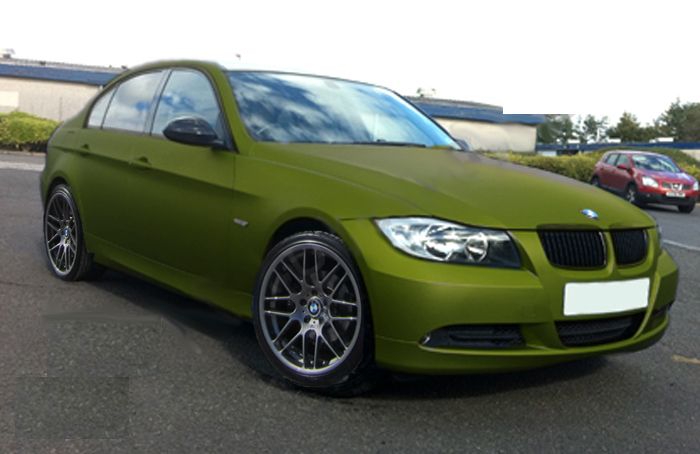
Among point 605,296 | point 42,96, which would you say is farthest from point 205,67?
point 42,96

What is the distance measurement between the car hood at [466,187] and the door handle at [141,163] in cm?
96

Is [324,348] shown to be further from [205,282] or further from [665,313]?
[665,313]

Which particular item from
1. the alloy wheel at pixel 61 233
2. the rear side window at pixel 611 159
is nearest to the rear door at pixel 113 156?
the alloy wheel at pixel 61 233

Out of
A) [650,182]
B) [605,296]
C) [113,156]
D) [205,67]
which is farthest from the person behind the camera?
[650,182]

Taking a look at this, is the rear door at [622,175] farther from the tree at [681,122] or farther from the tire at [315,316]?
the tree at [681,122]

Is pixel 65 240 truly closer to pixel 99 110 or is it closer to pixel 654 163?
pixel 99 110

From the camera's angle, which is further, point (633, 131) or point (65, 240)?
point (633, 131)

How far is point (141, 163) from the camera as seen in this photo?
456cm

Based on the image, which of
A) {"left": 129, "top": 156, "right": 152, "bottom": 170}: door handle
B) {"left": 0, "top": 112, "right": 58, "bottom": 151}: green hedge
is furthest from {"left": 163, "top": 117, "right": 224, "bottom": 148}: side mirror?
{"left": 0, "top": 112, "right": 58, "bottom": 151}: green hedge

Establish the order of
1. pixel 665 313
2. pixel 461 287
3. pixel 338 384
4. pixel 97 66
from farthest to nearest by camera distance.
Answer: pixel 97 66 → pixel 665 313 → pixel 338 384 → pixel 461 287

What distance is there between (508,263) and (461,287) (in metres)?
0.25

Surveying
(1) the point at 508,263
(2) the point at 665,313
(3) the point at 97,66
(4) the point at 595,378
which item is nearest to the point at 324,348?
(1) the point at 508,263

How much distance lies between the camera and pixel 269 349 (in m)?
→ 3.57

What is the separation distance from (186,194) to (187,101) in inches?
27.6
